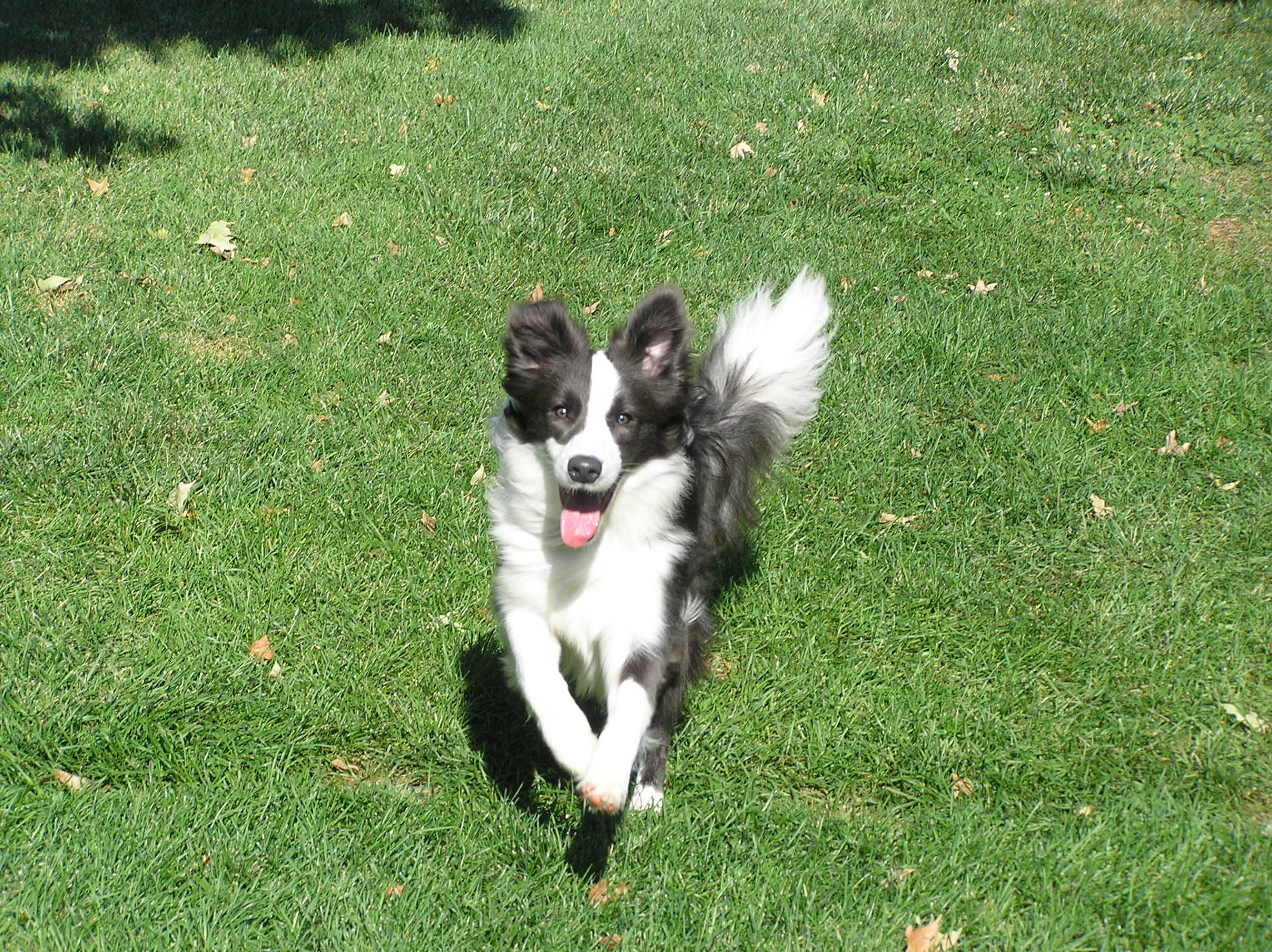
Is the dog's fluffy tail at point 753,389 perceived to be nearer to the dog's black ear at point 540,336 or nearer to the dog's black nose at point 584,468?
the dog's black ear at point 540,336

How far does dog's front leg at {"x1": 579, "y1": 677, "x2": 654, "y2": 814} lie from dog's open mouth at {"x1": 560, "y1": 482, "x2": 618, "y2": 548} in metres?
0.49

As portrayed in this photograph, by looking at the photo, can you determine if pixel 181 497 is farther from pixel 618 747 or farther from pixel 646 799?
pixel 618 747

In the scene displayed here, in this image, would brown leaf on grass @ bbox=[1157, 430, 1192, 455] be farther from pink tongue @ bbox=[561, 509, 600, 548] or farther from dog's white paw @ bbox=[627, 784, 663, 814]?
pink tongue @ bbox=[561, 509, 600, 548]

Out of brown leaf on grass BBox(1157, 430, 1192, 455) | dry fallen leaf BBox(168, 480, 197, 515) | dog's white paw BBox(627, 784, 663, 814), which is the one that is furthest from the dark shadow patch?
brown leaf on grass BBox(1157, 430, 1192, 455)

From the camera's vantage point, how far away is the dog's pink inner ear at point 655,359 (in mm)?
3807

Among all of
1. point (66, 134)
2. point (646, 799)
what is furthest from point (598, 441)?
point (66, 134)

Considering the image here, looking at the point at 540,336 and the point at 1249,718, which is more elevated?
the point at 540,336

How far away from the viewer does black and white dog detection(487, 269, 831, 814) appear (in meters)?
3.47

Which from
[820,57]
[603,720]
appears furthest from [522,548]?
[820,57]

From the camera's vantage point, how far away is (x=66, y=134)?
7.88 m

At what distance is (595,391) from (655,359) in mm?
349

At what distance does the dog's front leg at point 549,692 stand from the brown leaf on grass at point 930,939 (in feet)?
3.81

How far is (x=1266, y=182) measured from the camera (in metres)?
8.45

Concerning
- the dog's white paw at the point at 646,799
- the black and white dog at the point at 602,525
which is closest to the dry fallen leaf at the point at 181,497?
the black and white dog at the point at 602,525
